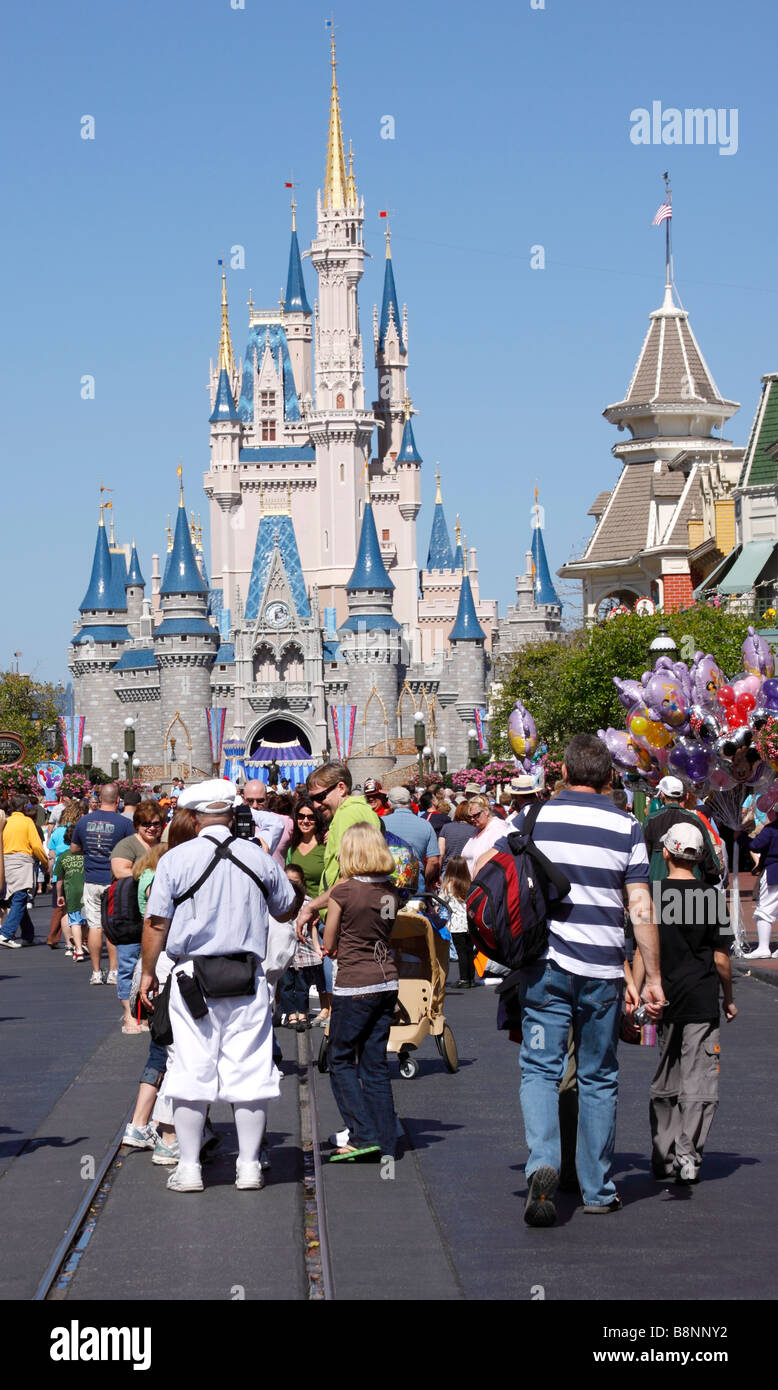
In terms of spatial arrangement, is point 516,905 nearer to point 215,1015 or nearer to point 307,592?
point 215,1015

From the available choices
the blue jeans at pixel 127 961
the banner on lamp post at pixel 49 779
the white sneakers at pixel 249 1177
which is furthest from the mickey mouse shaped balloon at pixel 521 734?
the white sneakers at pixel 249 1177

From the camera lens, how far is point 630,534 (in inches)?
2367

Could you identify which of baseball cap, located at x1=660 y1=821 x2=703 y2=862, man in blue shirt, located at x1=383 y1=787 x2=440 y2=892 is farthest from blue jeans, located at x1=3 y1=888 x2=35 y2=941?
baseball cap, located at x1=660 y1=821 x2=703 y2=862

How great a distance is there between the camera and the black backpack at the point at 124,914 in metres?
11.2

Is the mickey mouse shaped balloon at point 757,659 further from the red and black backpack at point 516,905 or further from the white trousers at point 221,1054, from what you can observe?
the red and black backpack at point 516,905

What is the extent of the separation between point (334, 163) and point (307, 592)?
23.0 meters

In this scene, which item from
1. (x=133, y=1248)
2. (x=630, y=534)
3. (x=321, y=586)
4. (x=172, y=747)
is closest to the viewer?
(x=133, y=1248)

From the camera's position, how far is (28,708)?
284 feet

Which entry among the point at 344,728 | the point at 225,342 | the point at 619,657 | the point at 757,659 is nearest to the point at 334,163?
the point at 225,342

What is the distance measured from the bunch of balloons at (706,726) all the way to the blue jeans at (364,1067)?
8.44 meters

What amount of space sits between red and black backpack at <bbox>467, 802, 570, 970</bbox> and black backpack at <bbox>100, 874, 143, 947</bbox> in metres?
4.05

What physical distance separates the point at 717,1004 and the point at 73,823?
1256 cm
